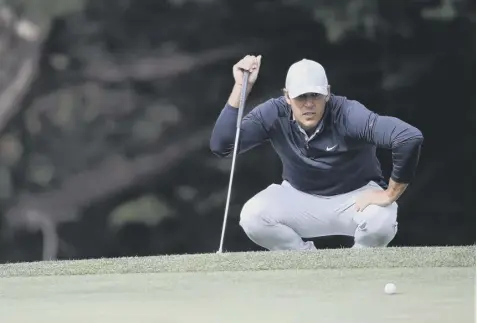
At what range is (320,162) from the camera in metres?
4.86

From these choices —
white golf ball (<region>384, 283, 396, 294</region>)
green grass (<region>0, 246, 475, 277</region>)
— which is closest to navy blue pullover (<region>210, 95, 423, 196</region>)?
green grass (<region>0, 246, 475, 277</region>)

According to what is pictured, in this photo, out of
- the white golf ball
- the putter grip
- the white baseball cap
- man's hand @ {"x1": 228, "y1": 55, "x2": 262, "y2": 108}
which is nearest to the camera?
the white golf ball

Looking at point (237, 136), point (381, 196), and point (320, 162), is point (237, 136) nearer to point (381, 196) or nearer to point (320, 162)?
point (320, 162)

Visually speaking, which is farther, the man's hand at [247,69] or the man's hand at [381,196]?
the man's hand at [247,69]

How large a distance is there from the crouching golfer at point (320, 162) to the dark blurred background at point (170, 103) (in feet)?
0.55

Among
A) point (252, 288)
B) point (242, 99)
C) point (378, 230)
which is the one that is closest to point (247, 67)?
point (242, 99)

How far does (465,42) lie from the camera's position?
5320 mm

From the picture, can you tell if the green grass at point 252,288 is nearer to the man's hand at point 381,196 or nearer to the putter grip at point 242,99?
the man's hand at point 381,196

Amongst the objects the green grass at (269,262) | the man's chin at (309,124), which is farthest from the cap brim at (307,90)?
the green grass at (269,262)

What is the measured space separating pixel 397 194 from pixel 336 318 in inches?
105

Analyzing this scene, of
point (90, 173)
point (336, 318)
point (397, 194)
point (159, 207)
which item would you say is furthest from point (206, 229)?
point (336, 318)

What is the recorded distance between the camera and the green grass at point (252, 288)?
2576mm

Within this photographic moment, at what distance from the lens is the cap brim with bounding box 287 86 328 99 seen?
4.79 m

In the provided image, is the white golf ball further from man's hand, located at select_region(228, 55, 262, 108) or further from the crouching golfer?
man's hand, located at select_region(228, 55, 262, 108)
